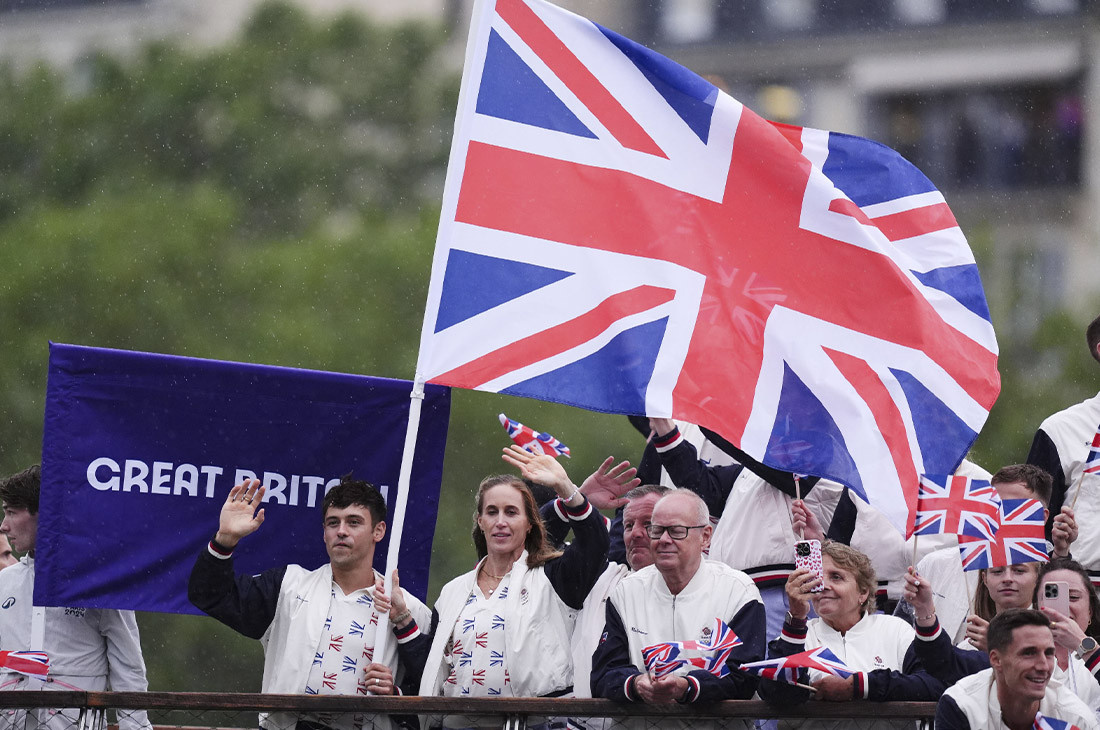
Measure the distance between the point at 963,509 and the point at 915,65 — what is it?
41.5 m

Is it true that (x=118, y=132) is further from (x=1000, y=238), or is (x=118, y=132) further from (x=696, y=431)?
(x=696, y=431)

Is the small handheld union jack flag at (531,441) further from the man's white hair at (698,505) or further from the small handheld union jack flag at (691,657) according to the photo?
the small handheld union jack flag at (691,657)

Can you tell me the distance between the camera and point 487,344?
8125mm

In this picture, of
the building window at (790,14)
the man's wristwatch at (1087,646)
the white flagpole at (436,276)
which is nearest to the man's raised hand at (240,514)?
the white flagpole at (436,276)

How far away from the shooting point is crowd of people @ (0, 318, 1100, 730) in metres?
7.72

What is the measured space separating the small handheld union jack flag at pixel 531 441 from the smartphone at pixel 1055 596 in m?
2.12

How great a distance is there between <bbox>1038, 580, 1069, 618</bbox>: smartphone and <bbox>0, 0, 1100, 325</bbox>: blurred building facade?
3297 cm

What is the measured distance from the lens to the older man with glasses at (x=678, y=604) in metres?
7.96

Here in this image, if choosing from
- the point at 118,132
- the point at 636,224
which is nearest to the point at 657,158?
the point at 636,224

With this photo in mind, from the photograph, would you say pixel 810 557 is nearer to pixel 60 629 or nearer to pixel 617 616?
pixel 617 616

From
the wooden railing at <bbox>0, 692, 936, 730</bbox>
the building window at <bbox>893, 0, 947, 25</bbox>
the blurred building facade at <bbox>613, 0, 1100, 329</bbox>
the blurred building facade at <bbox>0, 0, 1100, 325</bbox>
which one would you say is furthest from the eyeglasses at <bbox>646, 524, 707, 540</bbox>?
the building window at <bbox>893, 0, 947, 25</bbox>

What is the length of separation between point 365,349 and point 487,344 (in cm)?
1947

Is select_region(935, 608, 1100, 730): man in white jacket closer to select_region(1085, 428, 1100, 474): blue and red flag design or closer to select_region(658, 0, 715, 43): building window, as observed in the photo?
select_region(1085, 428, 1100, 474): blue and red flag design

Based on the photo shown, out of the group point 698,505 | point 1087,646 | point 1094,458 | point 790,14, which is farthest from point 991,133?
point 698,505
